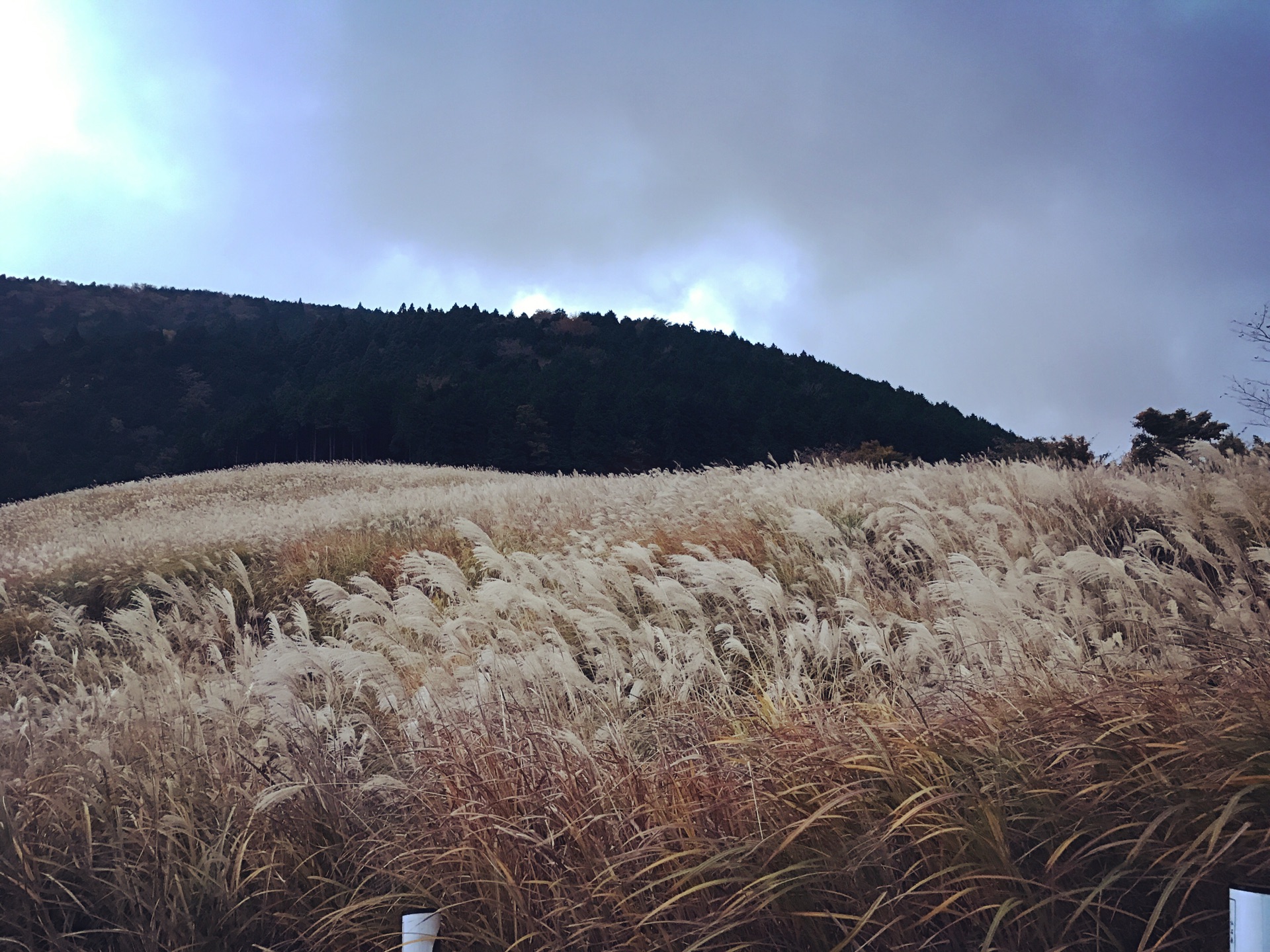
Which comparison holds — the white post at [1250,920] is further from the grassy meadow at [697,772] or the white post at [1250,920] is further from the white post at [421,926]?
the white post at [421,926]

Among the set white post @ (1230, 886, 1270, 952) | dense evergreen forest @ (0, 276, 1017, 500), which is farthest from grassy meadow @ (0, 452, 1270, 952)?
dense evergreen forest @ (0, 276, 1017, 500)

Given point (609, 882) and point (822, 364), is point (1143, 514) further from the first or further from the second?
point (822, 364)

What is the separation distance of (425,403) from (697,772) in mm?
46112

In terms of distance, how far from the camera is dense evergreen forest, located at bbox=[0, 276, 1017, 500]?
1773 inches

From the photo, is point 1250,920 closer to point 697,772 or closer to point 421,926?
point 697,772

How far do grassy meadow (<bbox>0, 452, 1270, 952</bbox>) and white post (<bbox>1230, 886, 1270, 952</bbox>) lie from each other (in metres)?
0.17

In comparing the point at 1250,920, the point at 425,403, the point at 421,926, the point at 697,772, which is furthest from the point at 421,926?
the point at 425,403

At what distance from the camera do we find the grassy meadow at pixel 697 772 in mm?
1653

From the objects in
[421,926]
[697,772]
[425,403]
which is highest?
[425,403]

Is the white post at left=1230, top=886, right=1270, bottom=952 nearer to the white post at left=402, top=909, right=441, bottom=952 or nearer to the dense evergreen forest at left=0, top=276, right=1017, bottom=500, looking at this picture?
the white post at left=402, top=909, right=441, bottom=952

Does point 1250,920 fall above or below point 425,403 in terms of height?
below

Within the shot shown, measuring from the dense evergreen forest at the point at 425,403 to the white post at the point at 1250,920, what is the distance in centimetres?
3847

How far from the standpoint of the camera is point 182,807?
2189 mm

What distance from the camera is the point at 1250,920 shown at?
112 centimetres
